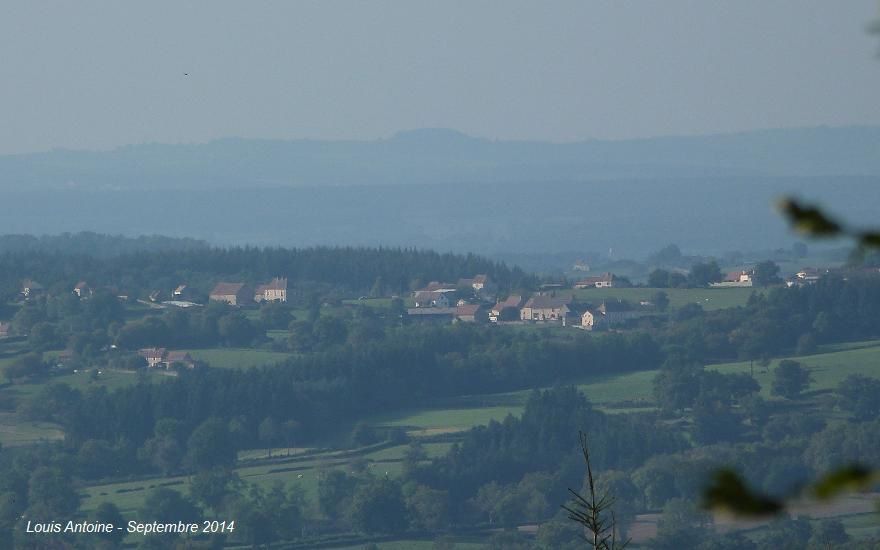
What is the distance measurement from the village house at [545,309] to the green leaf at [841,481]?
6842 cm

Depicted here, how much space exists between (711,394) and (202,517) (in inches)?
699

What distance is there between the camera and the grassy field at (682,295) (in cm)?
6919

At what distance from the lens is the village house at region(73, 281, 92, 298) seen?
74.3 metres

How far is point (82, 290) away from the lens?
75.8m

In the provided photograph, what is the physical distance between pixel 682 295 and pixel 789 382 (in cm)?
2483

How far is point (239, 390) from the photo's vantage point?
2029 inches

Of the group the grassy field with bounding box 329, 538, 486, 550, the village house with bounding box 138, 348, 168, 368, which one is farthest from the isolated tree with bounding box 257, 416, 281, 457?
the grassy field with bounding box 329, 538, 486, 550

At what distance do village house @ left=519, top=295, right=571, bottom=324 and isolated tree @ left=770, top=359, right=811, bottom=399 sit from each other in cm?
2303

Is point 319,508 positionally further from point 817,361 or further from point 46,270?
point 46,270

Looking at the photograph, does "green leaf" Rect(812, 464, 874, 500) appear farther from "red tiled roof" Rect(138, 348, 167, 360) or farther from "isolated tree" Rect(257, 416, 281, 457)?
"red tiled roof" Rect(138, 348, 167, 360)

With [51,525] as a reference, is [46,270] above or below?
above

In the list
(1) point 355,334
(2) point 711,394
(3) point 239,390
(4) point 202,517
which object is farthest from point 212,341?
(4) point 202,517

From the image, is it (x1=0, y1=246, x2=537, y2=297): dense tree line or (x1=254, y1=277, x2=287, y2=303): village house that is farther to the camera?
(x1=0, y1=246, x2=537, y2=297): dense tree line

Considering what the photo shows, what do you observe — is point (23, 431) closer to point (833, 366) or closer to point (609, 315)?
point (833, 366)
